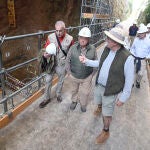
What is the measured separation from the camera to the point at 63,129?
12.6 ft

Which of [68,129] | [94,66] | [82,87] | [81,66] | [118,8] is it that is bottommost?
[68,129]

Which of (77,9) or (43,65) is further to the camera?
(77,9)

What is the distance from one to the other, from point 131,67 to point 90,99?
222 centimetres

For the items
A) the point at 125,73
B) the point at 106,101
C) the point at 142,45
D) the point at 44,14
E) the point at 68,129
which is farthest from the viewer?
the point at 44,14

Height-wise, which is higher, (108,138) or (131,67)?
(131,67)

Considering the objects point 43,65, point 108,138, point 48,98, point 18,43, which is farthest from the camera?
point 18,43

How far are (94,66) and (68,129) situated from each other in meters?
1.18

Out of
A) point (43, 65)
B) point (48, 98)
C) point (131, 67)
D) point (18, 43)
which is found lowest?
point (18, 43)

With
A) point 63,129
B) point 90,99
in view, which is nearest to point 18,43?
point 90,99

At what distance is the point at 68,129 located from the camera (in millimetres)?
3863

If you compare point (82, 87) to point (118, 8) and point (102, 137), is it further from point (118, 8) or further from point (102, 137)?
point (118, 8)

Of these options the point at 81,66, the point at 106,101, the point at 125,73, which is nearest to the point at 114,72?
the point at 125,73

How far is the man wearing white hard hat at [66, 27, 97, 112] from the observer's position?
376 centimetres

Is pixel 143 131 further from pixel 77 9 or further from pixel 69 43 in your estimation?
pixel 77 9
